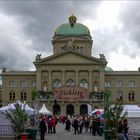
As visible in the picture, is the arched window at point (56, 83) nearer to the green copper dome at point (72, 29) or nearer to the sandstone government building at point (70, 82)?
the sandstone government building at point (70, 82)

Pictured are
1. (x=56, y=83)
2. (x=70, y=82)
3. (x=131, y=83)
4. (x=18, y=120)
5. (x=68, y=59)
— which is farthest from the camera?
(x=131, y=83)

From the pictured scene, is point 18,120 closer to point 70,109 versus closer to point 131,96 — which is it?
point 70,109

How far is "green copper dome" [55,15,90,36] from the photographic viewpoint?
123938 mm

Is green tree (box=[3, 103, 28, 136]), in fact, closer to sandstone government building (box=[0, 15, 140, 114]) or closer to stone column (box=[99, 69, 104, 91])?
sandstone government building (box=[0, 15, 140, 114])

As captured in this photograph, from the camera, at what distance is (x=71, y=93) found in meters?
101

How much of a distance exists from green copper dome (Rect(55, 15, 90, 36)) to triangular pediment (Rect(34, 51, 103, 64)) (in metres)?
16.1

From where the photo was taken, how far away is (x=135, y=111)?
38656mm

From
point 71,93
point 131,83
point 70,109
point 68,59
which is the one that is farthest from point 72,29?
point 71,93

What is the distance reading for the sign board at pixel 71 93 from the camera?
99.9 metres

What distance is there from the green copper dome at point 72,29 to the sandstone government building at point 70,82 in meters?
2.94

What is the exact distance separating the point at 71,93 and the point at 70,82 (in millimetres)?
7968

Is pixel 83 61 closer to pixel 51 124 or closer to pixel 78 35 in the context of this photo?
pixel 78 35

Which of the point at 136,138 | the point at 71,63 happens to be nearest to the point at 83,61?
the point at 71,63

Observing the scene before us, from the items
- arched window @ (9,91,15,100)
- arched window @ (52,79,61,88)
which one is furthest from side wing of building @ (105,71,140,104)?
arched window @ (9,91,15,100)
